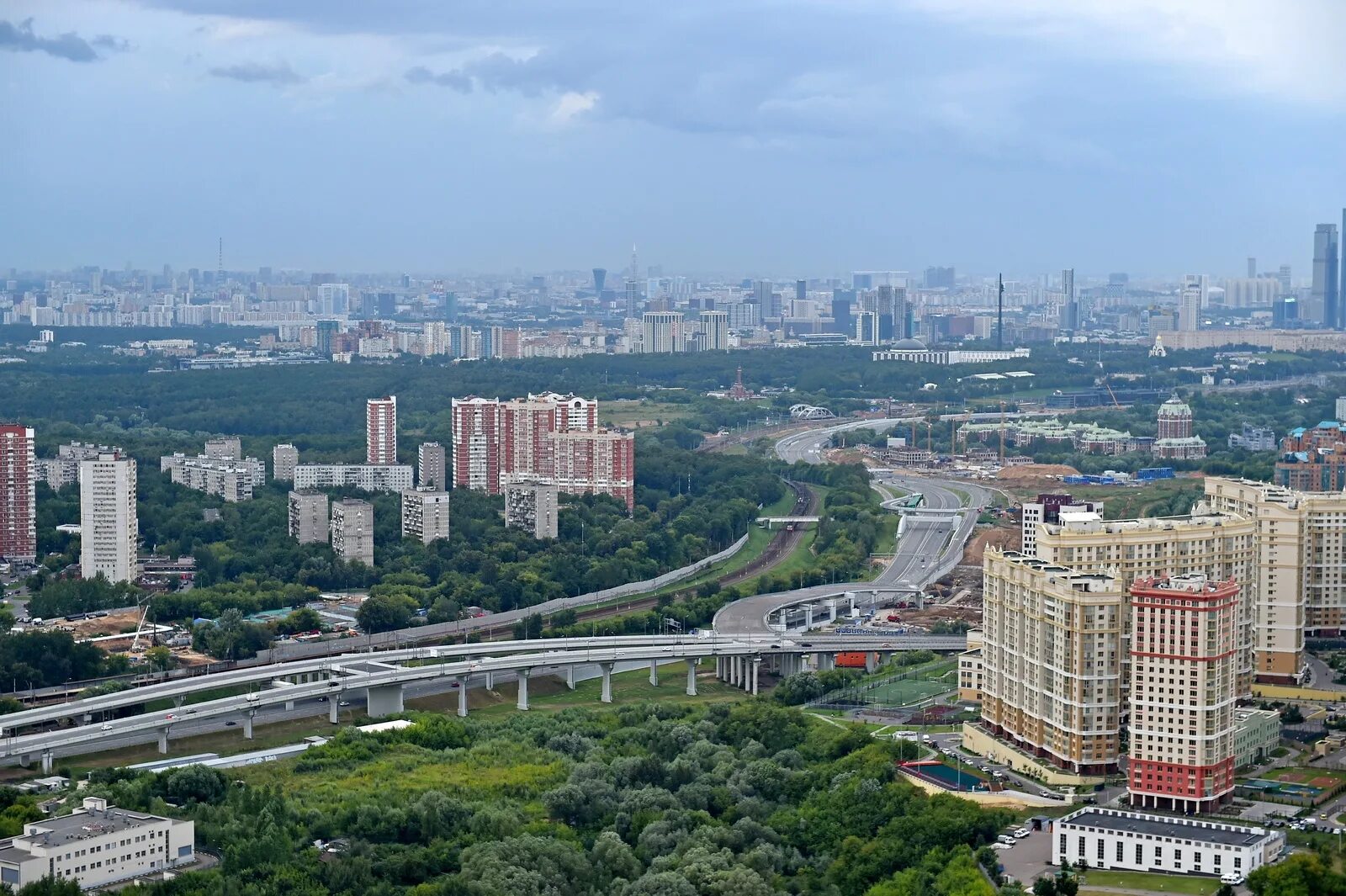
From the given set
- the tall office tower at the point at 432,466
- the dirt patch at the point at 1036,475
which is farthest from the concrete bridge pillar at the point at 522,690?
the dirt patch at the point at 1036,475

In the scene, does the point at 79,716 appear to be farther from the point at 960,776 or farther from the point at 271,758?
the point at 960,776

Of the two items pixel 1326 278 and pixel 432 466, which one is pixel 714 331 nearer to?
pixel 1326 278

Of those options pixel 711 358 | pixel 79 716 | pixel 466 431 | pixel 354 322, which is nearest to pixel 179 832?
pixel 79 716

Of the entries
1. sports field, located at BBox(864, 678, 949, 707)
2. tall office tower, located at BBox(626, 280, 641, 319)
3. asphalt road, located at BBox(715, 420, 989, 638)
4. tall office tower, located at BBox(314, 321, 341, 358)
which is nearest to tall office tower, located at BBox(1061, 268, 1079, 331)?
tall office tower, located at BBox(626, 280, 641, 319)

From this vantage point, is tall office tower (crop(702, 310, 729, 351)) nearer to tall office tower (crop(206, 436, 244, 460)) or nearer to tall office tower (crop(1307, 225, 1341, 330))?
tall office tower (crop(1307, 225, 1341, 330))

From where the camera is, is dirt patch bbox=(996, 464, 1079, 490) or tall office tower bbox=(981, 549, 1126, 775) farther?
dirt patch bbox=(996, 464, 1079, 490)
